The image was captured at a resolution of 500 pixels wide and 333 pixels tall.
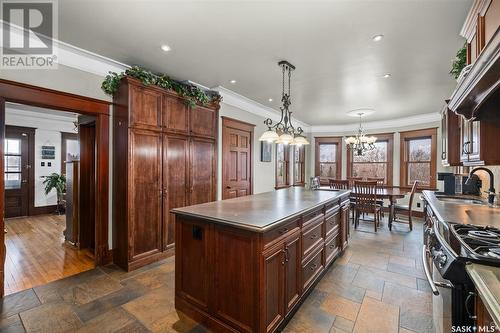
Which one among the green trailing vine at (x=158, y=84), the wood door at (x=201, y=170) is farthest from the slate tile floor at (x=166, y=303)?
the green trailing vine at (x=158, y=84)

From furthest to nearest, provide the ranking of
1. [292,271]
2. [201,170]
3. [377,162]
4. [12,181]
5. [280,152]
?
[377,162] → [280,152] → [12,181] → [201,170] → [292,271]

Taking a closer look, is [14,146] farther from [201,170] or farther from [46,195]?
[201,170]

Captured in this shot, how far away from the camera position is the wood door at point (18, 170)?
225 inches

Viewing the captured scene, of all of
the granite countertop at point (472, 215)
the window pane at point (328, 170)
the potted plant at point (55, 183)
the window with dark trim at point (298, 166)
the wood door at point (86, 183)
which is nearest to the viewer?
the granite countertop at point (472, 215)

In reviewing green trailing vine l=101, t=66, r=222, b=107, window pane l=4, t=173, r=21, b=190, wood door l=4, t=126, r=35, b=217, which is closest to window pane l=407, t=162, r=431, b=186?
green trailing vine l=101, t=66, r=222, b=107

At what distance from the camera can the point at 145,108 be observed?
3.06 meters

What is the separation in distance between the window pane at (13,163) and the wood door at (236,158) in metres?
5.63

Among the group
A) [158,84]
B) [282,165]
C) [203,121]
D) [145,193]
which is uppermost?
[158,84]

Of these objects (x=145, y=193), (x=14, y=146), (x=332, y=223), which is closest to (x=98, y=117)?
(x=145, y=193)

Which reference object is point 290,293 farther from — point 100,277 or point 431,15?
point 431,15

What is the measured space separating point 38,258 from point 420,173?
8.27 meters

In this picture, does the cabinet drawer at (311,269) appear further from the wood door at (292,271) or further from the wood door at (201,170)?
the wood door at (201,170)

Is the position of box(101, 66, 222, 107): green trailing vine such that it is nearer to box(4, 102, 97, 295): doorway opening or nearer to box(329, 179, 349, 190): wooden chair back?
box(4, 102, 97, 295): doorway opening

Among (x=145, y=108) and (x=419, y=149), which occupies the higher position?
(x=145, y=108)
